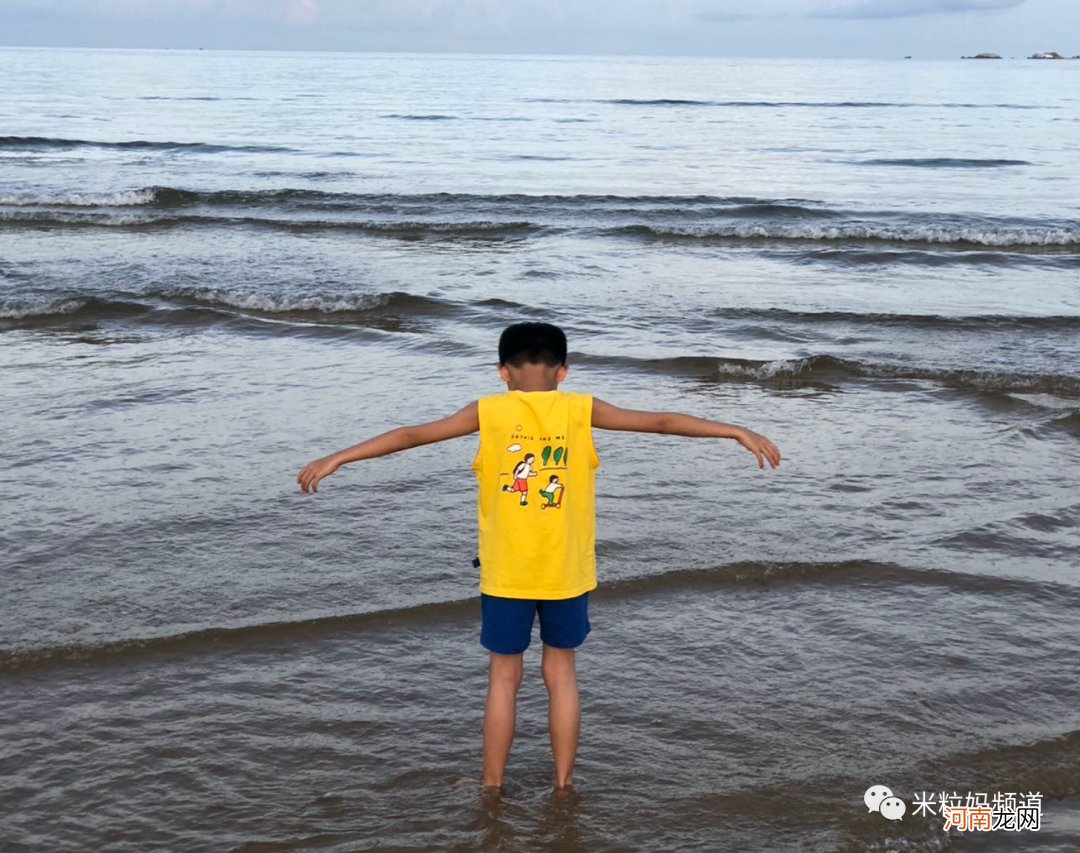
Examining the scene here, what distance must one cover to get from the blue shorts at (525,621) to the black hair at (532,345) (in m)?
0.70

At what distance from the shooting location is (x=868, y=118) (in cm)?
4591

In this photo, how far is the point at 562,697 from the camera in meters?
3.70

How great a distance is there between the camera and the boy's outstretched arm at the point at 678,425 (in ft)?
11.4

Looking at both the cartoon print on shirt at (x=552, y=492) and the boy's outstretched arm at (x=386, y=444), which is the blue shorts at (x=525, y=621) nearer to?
the cartoon print on shirt at (x=552, y=492)

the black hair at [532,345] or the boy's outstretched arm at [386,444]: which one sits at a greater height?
the black hair at [532,345]

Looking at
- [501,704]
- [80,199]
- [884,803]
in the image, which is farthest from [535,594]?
[80,199]

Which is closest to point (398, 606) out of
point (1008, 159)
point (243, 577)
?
point (243, 577)

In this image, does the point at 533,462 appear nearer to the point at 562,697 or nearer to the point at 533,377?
the point at 533,377

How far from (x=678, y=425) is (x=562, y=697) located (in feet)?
3.00

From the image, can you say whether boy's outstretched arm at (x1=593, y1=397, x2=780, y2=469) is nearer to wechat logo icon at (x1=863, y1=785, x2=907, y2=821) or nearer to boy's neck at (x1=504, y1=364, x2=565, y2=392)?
boy's neck at (x1=504, y1=364, x2=565, y2=392)

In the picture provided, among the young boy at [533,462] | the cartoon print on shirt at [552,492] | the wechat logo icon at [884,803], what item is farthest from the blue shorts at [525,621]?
the wechat logo icon at [884,803]

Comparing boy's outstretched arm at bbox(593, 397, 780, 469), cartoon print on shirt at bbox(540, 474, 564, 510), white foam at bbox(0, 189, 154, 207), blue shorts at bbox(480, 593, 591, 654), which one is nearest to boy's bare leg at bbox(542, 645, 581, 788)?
blue shorts at bbox(480, 593, 591, 654)

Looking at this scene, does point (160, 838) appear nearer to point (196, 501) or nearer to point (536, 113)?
point (196, 501)

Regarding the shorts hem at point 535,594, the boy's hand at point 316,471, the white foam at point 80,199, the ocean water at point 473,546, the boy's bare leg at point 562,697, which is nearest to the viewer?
the boy's hand at point 316,471
